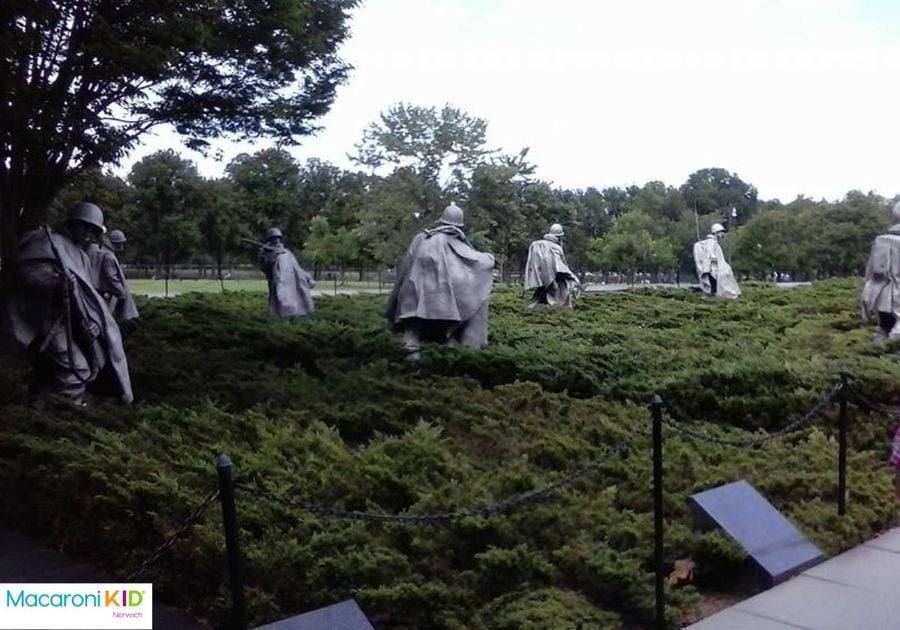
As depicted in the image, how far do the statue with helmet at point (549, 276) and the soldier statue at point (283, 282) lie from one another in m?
5.78

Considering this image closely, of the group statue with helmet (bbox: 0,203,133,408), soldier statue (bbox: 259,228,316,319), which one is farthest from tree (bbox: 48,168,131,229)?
statue with helmet (bbox: 0,203,133,408)

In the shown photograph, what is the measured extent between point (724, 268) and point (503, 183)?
781 inches

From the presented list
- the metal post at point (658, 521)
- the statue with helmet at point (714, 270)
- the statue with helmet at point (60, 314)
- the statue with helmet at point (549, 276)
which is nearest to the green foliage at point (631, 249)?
the statue with helmet at point (714, 270)

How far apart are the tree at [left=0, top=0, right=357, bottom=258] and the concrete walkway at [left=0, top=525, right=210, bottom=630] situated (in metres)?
4.80

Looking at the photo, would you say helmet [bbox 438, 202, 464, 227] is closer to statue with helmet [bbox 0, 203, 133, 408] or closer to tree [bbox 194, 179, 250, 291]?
statue with helmet [bbox 0, 203, 133, 408]

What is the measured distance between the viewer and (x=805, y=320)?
1616cm

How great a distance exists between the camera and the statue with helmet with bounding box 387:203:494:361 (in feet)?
34.2

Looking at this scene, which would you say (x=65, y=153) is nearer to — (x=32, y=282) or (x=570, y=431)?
(x=32, y=282)

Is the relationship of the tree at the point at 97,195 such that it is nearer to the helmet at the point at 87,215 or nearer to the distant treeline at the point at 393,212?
the distant treeline at the point at 393,212

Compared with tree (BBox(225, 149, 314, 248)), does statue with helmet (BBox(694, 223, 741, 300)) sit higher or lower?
lower

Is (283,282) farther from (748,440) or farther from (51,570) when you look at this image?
(51,570)

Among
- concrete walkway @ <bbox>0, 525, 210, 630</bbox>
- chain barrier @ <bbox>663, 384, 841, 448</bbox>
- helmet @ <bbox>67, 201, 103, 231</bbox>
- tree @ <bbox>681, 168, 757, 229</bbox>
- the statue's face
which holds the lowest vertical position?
concrete walkway @ <bbox>0, 525, 210, 630</bbox>

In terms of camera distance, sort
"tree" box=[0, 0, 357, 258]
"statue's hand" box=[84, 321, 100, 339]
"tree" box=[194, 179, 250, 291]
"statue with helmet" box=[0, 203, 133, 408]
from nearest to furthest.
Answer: "statue with helmet" box=[0, 203, 133, 408] < "statue's hand" box=[84, 321, 100, 339] < "tree" box=[0, 0, 357, 258] < "tree" box=[194, 179, 250, 291]

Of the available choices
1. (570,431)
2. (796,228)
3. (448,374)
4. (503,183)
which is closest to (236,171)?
(503,183)
